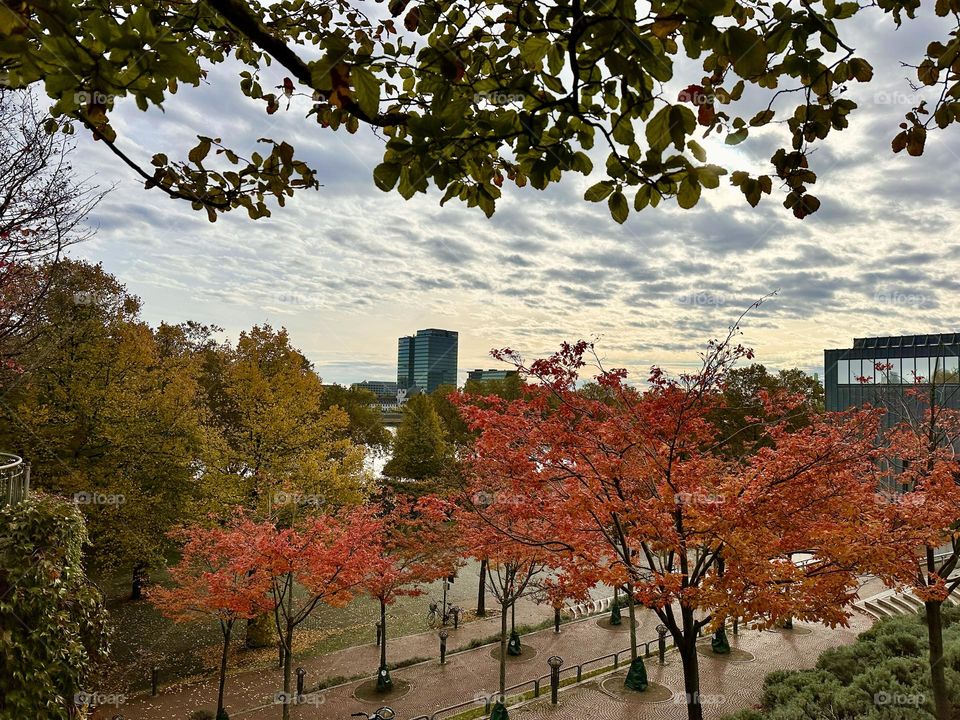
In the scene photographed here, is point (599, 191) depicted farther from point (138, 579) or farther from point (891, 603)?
point (138, 579)

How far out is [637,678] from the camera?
12.1 meters

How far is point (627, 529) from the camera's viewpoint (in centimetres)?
827

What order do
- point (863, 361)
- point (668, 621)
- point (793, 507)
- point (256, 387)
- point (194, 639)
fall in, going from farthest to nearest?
point (863, 361)
point (256, 387)
point (194, 639)
point (668, 621)
point (793, 507)

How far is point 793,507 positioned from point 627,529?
7.23 ft

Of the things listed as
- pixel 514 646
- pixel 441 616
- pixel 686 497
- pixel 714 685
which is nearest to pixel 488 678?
pixel 514 646

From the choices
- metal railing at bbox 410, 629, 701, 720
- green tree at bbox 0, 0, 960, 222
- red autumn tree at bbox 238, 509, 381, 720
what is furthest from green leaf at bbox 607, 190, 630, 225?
red autumn tree at bbox 238, 509, 381, 720

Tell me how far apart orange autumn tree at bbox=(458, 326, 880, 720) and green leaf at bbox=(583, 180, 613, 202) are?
6.08m

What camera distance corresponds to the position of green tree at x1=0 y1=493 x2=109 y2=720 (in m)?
5.59

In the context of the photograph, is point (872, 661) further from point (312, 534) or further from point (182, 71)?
point (182, 71)

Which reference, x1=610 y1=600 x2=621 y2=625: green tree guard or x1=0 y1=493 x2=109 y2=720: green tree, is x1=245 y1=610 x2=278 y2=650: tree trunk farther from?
x1=610 y1=600 x2=621 y2=625: green tree guard

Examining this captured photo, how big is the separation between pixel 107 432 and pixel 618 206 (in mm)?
17728

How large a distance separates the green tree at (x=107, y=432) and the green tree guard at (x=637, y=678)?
12.3 m

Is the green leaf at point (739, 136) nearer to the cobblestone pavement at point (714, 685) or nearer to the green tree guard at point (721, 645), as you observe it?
the cobblestone pavement at point (714, 685)

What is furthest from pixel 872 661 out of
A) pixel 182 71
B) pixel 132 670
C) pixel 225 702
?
pixel 132 670
